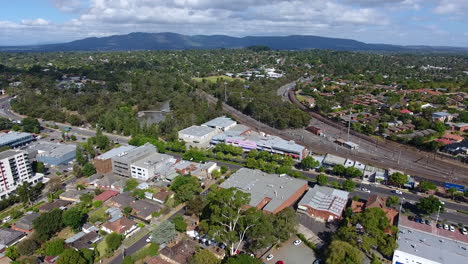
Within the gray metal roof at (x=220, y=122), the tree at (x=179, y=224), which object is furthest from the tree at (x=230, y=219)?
the gray metal roof at (x=220, y=122)

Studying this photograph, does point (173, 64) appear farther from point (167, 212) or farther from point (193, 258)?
point (193, 258)

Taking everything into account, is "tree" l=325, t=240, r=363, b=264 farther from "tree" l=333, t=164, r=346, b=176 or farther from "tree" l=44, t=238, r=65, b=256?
"tree" l=44, t=238, r=65, b=256

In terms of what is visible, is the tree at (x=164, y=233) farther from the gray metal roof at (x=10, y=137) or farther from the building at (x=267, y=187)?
the gray metal roof at (x=10, y=137)

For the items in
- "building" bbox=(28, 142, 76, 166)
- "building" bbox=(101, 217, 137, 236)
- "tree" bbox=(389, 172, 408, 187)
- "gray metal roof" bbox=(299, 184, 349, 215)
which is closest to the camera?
"building" bbox=(101, 217, 137, 236)

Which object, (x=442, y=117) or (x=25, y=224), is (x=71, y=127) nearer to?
(x=25, y=224)

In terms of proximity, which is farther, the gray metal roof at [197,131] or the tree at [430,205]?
the gray metal roof at [197,131]

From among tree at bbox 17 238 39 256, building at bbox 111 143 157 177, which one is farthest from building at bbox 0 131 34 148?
tree at bbox 17 238 39 256
